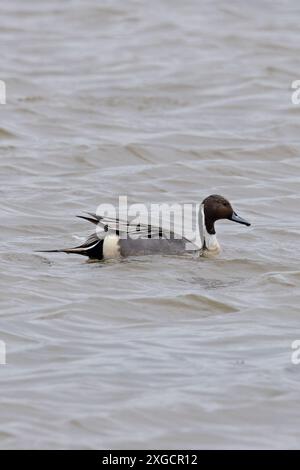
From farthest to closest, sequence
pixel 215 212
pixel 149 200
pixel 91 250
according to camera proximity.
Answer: pixel 149 200
pixel 215 212
pixel 91 250

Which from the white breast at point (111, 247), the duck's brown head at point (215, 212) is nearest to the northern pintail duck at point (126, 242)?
the white breast at point (111, 247)

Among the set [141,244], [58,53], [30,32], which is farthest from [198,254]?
[30,32]

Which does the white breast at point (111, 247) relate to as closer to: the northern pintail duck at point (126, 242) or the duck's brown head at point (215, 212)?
the northern pintail duck at point (126, 242)

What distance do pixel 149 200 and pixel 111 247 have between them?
218 cm

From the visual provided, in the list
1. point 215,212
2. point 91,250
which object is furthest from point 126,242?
point 215,212

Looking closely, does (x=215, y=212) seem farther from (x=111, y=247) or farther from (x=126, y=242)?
(x=111, y=247)

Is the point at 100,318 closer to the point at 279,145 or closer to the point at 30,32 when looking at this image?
the point at 279,145

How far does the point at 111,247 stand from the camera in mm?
9617

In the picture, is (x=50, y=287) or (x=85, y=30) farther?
(x=85, y=30)

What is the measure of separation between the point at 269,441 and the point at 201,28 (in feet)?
45.8

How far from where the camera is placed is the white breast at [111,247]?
31.6ft

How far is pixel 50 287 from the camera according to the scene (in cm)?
885

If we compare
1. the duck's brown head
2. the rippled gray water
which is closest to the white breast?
the rippled gray water

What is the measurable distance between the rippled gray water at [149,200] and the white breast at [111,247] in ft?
0.45
